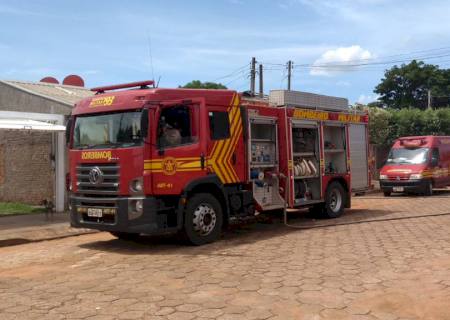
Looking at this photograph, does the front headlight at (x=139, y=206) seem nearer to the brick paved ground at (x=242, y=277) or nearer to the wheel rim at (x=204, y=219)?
the brick paved ground at (x=242, y=277)

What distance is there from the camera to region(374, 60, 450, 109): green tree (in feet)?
173

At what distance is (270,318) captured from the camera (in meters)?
5.34

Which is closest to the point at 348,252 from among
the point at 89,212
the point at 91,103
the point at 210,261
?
the point at 210,261

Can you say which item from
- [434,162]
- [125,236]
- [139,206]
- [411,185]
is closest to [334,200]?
[125,236]

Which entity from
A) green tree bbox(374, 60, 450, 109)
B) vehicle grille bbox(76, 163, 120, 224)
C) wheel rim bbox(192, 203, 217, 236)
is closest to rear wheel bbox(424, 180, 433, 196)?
wheel rim bbox(192, 203, 217, 236)

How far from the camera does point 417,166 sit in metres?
19.8

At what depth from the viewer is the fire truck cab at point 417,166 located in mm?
19562

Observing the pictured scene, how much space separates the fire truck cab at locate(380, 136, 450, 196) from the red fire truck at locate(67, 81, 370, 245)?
9409 millimetres

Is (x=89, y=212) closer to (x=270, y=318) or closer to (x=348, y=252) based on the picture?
(x=348, y=252)

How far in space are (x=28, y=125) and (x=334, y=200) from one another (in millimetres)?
7741

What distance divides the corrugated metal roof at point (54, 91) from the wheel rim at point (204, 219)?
7.96 meters

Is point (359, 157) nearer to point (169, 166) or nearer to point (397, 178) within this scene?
point (397, 178)

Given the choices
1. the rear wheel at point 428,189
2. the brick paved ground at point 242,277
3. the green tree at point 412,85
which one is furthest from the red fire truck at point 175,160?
the green tree at point 412,85

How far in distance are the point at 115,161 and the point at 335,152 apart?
644cm
